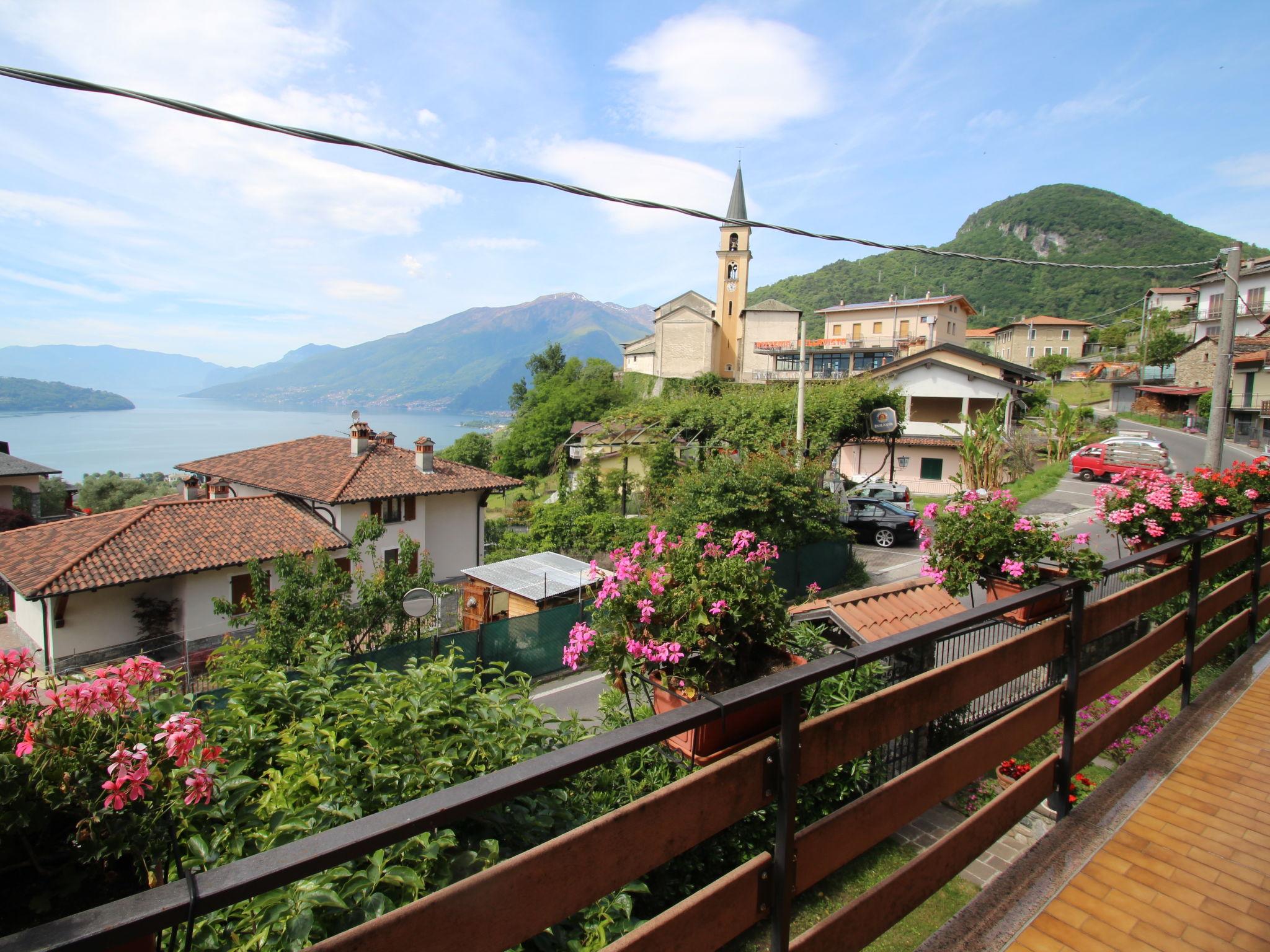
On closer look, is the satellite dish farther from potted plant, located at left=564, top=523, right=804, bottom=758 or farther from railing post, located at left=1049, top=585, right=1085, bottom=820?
railing post, located at left=1049, top=585, right=1085, bottom=820

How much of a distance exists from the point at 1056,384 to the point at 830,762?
229 ft

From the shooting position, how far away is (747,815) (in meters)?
1.26

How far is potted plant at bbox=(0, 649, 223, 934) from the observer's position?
128 centimetres

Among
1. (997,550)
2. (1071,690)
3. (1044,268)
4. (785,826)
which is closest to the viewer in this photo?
(785,826)

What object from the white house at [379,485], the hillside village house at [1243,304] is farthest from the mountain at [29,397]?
the hillside village house at [1243,304]

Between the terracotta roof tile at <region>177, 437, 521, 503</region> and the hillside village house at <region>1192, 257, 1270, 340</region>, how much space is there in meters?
46.1

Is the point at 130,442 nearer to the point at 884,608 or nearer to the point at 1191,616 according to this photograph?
the point at 884,608

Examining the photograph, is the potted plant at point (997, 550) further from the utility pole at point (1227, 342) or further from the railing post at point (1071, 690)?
the utility pole at point (1227, 342)

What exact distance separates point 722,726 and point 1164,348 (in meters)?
62.4

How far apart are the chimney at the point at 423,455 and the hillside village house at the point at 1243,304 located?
4638cm

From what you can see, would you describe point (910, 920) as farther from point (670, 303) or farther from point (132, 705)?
point (670, 303)

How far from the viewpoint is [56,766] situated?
1.32m

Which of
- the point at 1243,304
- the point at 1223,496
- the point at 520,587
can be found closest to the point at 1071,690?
the point at 1223,496

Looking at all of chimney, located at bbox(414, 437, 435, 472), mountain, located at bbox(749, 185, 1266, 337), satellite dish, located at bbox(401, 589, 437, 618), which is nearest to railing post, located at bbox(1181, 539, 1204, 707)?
satellite dish, located at bbox(401, 589, 437, 618)
